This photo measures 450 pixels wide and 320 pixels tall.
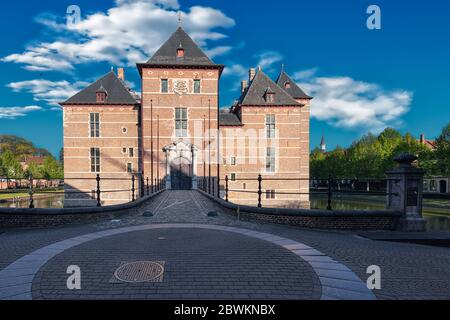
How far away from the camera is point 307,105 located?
98.4ft

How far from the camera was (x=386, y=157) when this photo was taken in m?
35.9

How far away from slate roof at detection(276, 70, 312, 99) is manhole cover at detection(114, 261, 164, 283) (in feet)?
96.8

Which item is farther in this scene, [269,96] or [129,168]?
[269,96]

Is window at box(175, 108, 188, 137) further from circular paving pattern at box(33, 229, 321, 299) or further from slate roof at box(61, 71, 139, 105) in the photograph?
circular paving pattern at box(33, 229, 321, 299)

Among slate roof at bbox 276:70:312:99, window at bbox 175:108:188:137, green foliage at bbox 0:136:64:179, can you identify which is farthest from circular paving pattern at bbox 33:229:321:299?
green foliage at bbox 0:136:64:179

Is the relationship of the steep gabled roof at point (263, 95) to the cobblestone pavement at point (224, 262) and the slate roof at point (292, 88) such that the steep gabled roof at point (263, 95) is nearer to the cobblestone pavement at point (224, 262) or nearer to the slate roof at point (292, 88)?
the slate roof at point (292, 88)

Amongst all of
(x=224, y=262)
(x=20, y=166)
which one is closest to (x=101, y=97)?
(x=224, y=262)

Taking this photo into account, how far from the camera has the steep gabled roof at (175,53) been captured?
970 inches

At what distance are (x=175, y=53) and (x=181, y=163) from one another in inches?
457

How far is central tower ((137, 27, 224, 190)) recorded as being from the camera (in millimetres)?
24422

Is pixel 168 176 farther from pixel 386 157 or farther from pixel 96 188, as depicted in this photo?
pixel 386 157

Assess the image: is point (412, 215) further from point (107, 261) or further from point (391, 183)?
point (107, 261)
